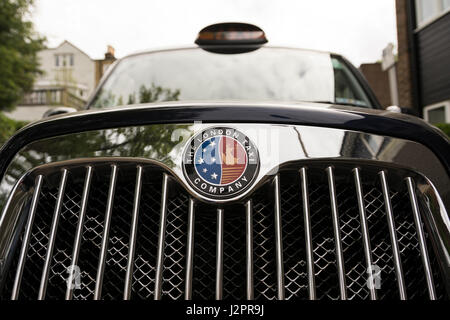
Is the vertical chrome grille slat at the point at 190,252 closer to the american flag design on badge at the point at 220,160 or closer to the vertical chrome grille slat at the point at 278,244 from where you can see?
the american flag design on badge at the point at 220,160

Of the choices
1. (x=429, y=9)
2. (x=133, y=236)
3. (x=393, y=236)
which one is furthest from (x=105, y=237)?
(x=429, y=9)

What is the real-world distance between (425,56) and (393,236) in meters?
15.7

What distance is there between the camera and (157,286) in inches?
51.1

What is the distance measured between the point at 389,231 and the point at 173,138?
2.43ft

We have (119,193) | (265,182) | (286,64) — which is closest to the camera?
(265,182)

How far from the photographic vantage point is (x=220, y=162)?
4.59 feet

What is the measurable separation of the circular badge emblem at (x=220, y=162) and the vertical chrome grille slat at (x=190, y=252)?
0.07 metres

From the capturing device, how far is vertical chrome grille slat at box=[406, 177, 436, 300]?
4.22 feet

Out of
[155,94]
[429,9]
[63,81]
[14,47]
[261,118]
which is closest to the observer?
[261,118]

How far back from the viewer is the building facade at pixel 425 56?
1380cm

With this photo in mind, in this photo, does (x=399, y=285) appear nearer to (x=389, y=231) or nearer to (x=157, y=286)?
(x=389, y=231)

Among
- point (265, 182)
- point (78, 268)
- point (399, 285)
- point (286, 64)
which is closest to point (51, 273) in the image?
point (78, 268)

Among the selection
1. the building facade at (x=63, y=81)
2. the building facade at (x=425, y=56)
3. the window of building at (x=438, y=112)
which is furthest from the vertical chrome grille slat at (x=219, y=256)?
the building facade at (x=63, y=81)

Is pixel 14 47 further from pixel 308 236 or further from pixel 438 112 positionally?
pixel 308 236
